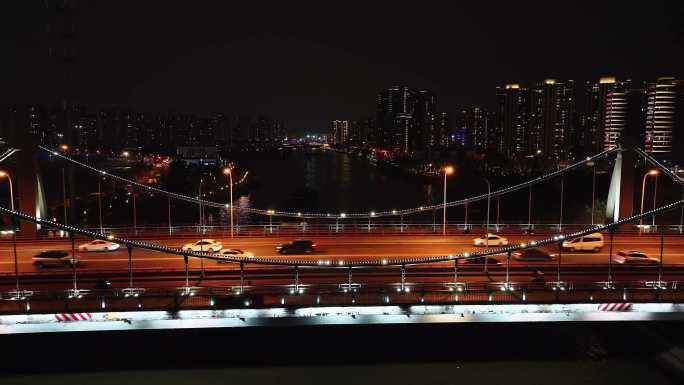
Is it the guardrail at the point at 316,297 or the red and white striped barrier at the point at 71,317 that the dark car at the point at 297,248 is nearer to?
the guardrail at the point at 316,297

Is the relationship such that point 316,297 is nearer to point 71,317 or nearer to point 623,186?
point 71,317

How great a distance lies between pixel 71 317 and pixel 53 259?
292 inches

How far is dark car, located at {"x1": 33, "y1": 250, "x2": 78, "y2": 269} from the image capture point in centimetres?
2072

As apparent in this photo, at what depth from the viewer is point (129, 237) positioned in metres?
28.1

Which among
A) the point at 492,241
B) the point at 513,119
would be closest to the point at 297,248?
the point at 492,241

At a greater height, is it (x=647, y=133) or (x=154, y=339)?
(x=647, y=133)

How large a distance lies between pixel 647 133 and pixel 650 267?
112m

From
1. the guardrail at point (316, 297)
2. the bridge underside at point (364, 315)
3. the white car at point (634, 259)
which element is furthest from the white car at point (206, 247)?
the white car at point (634, 259)

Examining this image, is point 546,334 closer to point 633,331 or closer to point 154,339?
point 633,331

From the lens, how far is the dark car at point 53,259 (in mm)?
20719

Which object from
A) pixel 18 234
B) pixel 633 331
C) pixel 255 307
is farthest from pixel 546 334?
pixel 18 234

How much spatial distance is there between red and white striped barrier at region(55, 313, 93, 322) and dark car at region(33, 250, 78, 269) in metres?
5.52

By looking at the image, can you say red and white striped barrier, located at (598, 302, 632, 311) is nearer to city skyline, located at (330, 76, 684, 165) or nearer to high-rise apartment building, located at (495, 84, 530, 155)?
city skyline, located at (330, 76, 684, 165)

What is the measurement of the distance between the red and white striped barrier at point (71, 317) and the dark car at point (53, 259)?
5.52m
